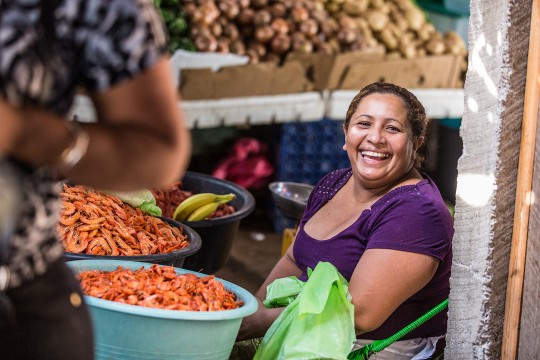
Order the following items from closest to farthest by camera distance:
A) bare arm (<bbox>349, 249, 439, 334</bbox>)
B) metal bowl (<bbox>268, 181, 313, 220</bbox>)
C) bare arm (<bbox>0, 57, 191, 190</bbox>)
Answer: bare arm (<bbox>0, 57, 191, 190</bbox>)
bare arm (<bbox>349, 249, 439, 334</bbox>)
metal bowl (<bbox>268, 181, 313, 220</bbox>)

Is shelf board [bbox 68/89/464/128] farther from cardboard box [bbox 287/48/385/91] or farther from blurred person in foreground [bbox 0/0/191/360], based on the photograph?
blurred person in foreground [bbox 0/0/191/360]

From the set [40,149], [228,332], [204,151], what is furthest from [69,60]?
[204,151]

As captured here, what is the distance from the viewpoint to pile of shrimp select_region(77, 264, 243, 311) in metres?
2.45

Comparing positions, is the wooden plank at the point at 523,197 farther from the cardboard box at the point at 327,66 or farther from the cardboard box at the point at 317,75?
the cardboard box at the point at 327,66

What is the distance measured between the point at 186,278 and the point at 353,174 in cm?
83

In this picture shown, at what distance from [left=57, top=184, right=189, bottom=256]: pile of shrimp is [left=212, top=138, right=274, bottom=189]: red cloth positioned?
9.67ft

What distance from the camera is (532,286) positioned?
237 cm

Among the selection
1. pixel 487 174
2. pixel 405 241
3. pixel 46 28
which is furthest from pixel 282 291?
pixel 46 28

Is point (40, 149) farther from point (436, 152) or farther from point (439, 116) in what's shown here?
point (436, 152)

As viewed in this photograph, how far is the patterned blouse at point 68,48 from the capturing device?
1281mm

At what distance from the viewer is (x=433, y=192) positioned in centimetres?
288

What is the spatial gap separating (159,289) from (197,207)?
170 centimetres

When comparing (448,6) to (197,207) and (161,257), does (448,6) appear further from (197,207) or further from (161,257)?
(161,257)

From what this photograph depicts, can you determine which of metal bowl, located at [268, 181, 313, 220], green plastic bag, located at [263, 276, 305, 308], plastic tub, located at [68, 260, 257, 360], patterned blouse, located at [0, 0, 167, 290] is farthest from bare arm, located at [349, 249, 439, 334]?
metal bowl, located at [268, 181, 313, 220]
